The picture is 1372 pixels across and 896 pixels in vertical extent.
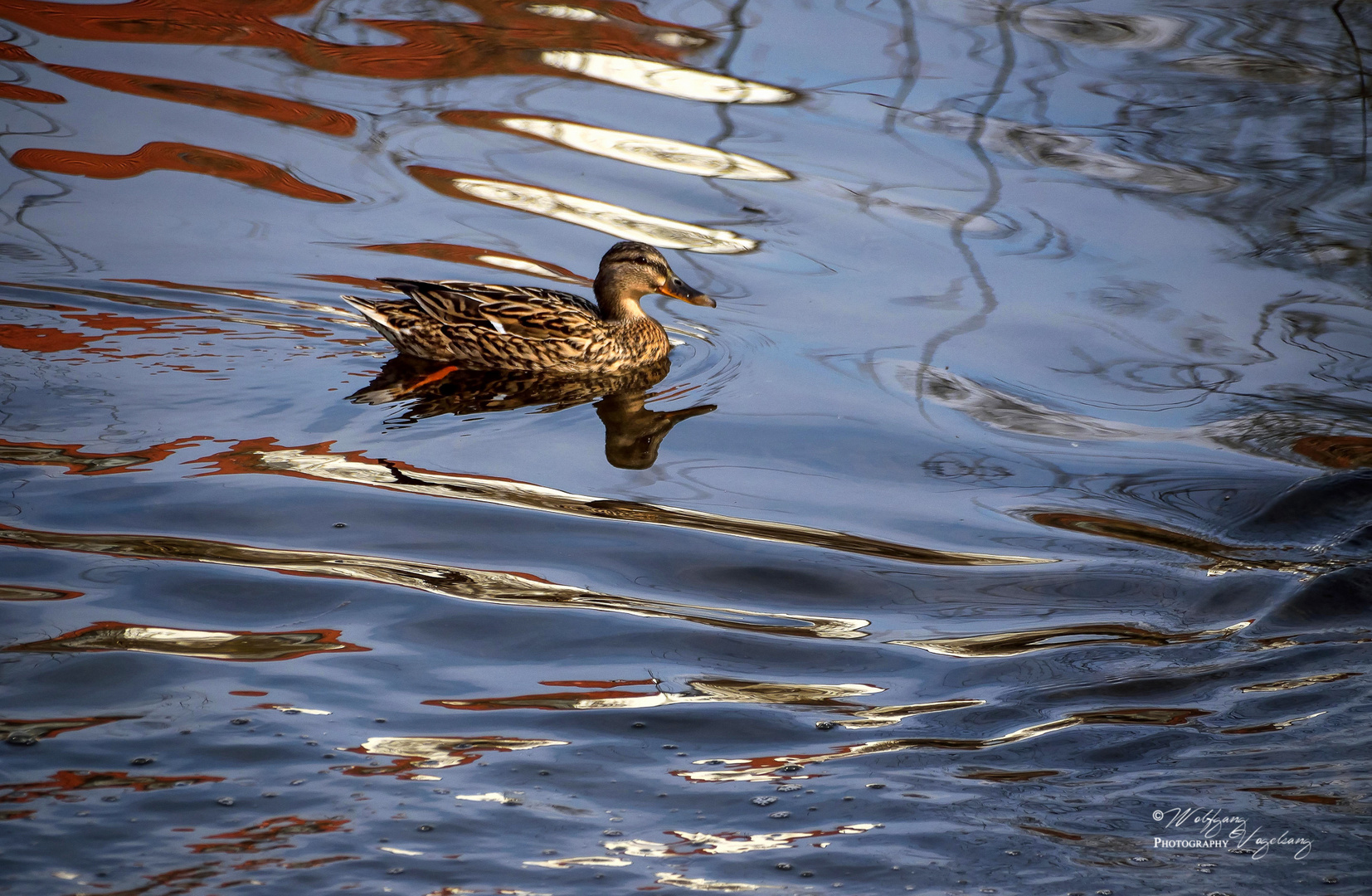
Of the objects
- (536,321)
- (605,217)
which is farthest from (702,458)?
(605,217)

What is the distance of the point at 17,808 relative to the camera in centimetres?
330

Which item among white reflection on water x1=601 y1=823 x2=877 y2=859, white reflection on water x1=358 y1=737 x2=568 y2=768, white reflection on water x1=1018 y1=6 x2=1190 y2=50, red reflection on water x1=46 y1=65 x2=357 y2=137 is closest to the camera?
white reflection on water x1=601 y1=823 x2=877 y2=859

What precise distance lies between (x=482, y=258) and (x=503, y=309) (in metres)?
1.25

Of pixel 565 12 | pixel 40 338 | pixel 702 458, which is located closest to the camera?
pixel 702 458

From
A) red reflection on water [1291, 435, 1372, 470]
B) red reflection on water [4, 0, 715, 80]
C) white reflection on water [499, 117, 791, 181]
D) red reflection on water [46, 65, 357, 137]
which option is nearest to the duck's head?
white reflection on water [499, 117, 791, 181]

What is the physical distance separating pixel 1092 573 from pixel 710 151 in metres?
5.79

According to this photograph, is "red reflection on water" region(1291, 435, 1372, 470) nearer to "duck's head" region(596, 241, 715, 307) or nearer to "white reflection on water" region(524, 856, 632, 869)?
"duck's head" region(596, 241, 715, 307)

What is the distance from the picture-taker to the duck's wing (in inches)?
293

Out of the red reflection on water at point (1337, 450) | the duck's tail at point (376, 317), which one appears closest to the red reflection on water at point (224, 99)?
the duck's tail at point (376, 317)

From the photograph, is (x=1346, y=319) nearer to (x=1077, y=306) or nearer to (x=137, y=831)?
(x=1077, y=306)

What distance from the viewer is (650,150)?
10.0 m

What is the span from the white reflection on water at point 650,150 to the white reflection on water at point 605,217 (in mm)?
740

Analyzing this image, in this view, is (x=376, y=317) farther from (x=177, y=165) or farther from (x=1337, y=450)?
(x=1337, y=450)

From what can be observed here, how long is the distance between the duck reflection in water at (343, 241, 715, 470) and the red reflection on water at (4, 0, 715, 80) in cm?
390
